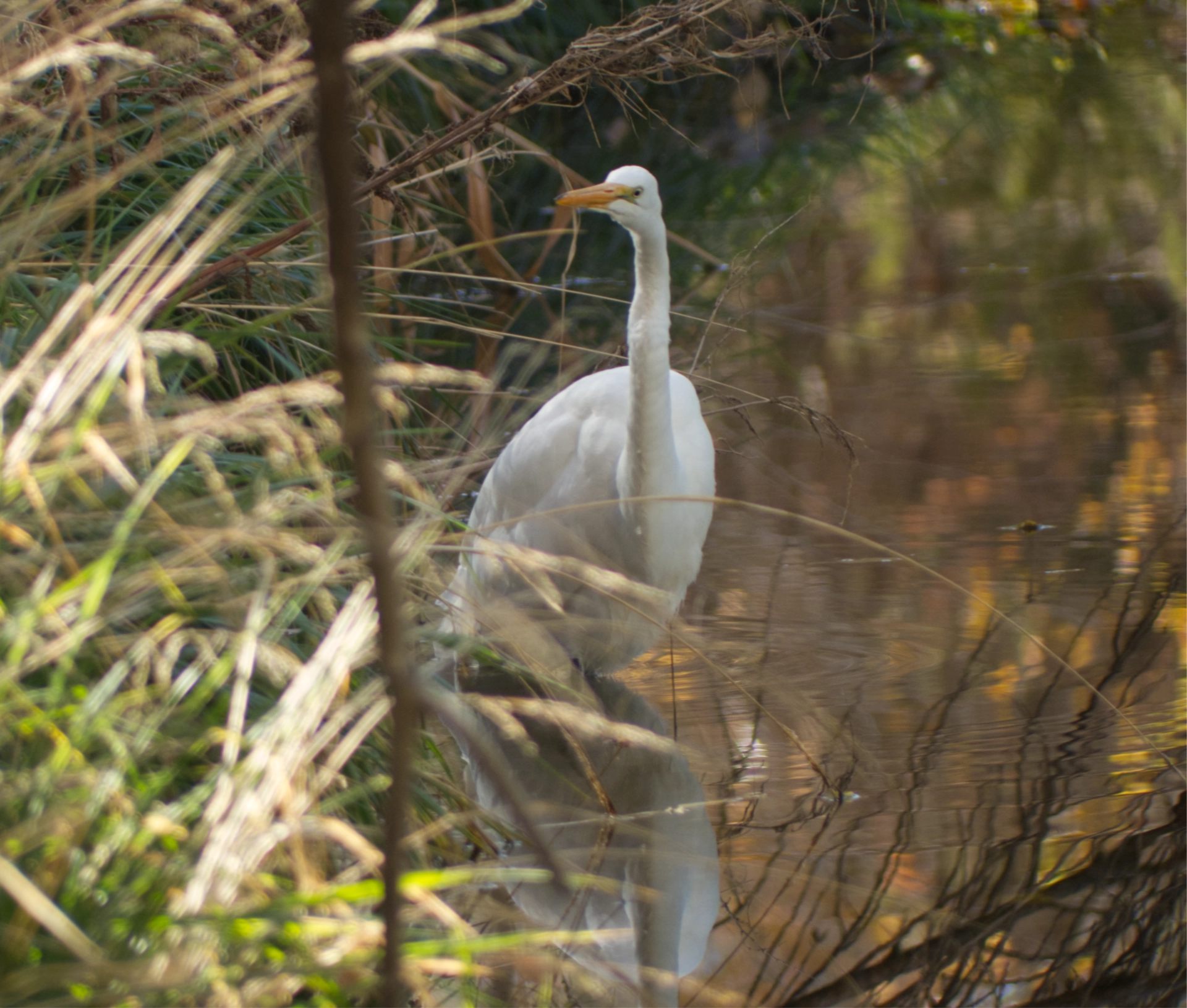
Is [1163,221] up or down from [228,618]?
down

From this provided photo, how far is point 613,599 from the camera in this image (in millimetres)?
1252

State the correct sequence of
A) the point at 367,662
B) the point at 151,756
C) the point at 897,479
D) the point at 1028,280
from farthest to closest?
the point at 1028,280, the point at 897,479, the point at 367,662, the point at 151,756

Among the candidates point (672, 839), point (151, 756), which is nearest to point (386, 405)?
point (151, 756)

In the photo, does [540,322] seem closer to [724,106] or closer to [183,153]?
[183,153]

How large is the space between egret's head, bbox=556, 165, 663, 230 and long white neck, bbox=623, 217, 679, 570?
19 millimetres

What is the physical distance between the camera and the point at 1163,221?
16.5ft

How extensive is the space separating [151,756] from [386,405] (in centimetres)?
40

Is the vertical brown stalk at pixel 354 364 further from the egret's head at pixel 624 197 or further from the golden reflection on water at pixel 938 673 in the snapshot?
the egret's head at pixel 624 197

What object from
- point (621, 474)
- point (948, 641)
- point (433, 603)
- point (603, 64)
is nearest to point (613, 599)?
point (433, 603)

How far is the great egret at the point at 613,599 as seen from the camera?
1.30 m

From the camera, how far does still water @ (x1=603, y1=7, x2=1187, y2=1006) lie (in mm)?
1286

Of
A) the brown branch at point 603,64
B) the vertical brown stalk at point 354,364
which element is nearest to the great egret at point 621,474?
the brown branch at point 603,64

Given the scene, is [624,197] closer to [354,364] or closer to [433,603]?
[433,603]

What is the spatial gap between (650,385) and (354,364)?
147cm
